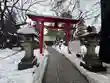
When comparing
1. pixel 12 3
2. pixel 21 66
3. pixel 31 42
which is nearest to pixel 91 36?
pixel 31 42

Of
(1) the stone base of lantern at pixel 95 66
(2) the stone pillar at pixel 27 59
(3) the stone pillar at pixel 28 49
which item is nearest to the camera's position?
(1) the stone base of lantern at pixel 95 66

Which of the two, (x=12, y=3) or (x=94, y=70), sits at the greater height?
(x=12, y=3)

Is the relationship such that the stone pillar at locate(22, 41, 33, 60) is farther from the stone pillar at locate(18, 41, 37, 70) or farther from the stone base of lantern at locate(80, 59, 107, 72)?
the stone base of lantern at locate(80, 59, 107, 72)

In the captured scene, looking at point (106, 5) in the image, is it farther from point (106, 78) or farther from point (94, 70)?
point (106, 78)

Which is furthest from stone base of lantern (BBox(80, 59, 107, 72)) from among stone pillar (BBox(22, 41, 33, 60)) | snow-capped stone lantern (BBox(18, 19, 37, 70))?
stone pillar (BBox(22, 41, 33, 60))

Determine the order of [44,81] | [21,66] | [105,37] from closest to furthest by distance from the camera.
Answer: [44,81] < [21,66] < [105,37]

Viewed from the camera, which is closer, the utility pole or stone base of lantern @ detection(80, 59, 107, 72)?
stone base of lantern @ detection(80, 59, 107, 72)

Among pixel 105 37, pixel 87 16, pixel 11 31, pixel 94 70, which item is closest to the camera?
pixel 94 70

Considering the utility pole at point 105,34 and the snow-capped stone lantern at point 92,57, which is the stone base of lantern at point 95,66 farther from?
the utility pole at point 105,34

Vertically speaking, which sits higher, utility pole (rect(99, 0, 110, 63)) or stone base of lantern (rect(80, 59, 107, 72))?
utility pole (rect(99, 0, 110, 63))

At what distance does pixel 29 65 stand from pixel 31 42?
3.64 ft

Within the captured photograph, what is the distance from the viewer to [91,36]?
24.6 feet

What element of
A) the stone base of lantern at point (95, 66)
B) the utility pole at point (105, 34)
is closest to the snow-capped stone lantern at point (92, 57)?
the stone base of lantern at point (95, 66)

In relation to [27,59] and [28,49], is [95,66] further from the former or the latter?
[28,49]
